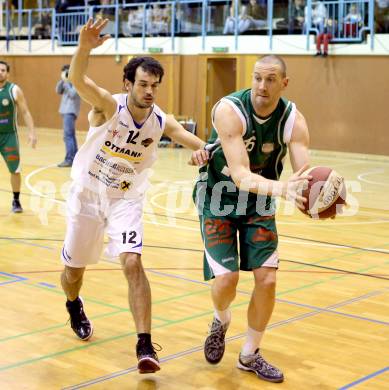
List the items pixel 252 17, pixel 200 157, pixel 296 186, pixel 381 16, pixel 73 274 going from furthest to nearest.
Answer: pixel 252 17 < pixel 381 16 < pixel 73 274 < pixel 200 157 < pixel 296 186


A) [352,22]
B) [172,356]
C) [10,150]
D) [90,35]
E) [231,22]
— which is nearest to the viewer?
[90,35]

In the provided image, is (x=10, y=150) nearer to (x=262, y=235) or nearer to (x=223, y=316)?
(x=223, y=316)

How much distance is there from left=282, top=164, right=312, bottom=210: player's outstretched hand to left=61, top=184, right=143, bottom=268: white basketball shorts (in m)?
1.19

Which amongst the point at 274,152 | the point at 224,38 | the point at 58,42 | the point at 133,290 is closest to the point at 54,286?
the point at 133,290

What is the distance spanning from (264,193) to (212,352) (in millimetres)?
1153

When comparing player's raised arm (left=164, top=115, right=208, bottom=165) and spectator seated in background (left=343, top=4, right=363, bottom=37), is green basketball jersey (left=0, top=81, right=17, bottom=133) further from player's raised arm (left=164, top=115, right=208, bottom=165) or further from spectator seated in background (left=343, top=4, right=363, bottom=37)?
spectator seated in background (left=343, top=4, right=363, bottom=37)

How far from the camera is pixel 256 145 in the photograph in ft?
15.4

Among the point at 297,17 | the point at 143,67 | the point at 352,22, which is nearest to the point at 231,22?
the point at 297,17

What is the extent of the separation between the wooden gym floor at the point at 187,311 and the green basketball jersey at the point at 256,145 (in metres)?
1.07

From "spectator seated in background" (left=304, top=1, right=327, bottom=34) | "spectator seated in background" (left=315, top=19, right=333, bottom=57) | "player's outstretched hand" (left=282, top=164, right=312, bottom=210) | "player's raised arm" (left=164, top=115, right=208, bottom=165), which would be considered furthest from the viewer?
"spectator seated in background" (left=304, top=1, right=327, bottom=34)

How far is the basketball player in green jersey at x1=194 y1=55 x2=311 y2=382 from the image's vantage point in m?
4.57

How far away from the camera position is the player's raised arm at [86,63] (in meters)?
4.62

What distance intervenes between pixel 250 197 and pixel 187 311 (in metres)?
1.69

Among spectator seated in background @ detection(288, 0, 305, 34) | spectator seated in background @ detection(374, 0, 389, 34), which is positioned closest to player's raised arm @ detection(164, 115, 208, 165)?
spectator seated in background @ detection(374, 0, 389, 34)
